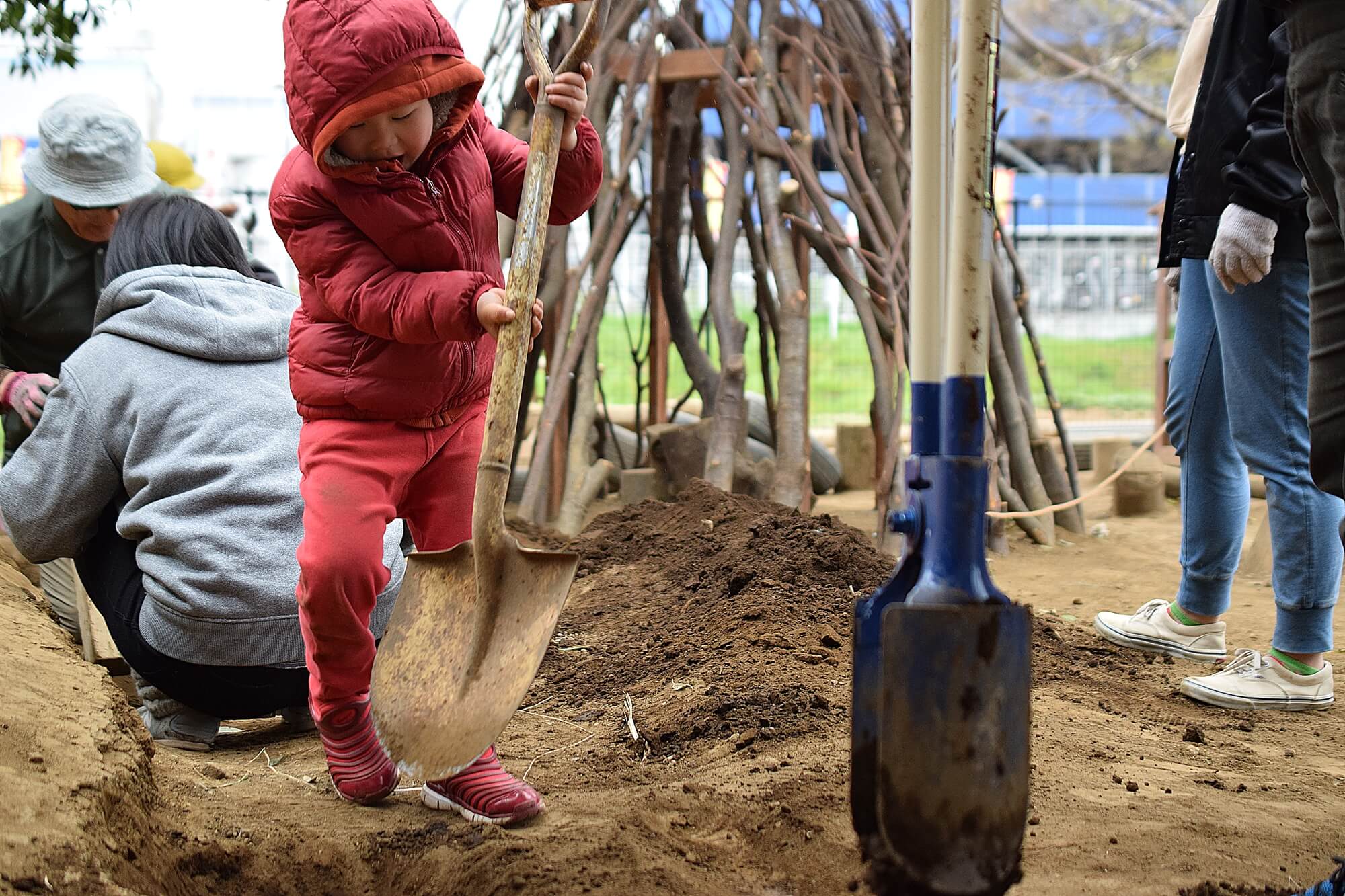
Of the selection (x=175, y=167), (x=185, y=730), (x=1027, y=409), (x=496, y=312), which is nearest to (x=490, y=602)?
(x=496, y=312)

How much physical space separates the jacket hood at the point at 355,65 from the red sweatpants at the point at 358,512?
46cm

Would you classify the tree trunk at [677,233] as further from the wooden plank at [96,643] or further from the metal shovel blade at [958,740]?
the metal shovel blade at [958,740]

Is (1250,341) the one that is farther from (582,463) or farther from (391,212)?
(582,463)

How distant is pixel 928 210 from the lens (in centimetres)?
138

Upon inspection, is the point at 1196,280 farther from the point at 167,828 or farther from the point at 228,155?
the point at 228,155

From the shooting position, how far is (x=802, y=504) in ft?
16.0

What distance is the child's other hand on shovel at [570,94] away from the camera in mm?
1830

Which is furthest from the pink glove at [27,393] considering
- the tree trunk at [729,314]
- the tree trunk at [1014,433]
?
the tree trunk at [1014,433]

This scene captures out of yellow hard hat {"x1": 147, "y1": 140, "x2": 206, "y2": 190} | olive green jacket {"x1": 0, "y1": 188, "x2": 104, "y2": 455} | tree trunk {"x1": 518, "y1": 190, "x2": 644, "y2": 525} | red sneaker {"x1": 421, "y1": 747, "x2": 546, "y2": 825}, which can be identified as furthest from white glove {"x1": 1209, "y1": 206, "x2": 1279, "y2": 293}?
yellow hard hat {"x1": 147, "y1": 140, "x2": 206, "y2": 190}

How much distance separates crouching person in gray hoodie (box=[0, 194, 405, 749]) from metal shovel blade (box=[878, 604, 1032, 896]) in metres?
1.50

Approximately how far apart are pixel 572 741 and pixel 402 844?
63 centimetres

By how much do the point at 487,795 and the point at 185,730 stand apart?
97 centimetres

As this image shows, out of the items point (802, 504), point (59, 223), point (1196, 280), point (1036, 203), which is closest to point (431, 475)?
point (1196, 280)

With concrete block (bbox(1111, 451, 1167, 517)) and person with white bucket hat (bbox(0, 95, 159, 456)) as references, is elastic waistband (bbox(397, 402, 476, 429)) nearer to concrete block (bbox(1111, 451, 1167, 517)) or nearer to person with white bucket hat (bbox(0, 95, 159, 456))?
person with white bucket hat (bbox(0, 95, 159, 456))
